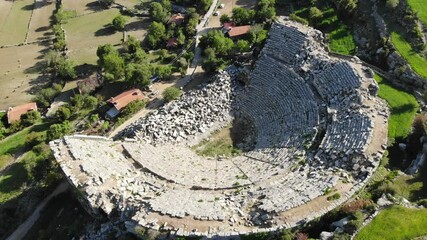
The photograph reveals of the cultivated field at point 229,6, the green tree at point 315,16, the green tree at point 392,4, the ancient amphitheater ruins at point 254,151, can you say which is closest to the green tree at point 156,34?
the cultivated field at point 229,6

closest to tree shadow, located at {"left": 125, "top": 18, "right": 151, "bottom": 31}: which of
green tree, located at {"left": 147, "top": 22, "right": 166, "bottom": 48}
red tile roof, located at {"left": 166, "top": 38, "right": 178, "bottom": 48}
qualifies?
green tree, located at {"left": 147, "top": 22, "right": 166, "bottom": 48}

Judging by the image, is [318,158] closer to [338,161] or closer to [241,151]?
[338,161]

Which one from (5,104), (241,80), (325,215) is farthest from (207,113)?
(5,104)

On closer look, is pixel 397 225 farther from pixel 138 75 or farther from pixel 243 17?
pixel 243 17

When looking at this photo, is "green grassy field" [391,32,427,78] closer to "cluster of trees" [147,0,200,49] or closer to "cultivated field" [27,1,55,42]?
"cluster of trees" [147,0,200,49]

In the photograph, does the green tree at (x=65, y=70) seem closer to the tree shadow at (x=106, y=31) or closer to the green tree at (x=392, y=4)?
the tree shadow at (x=106, y=31)
